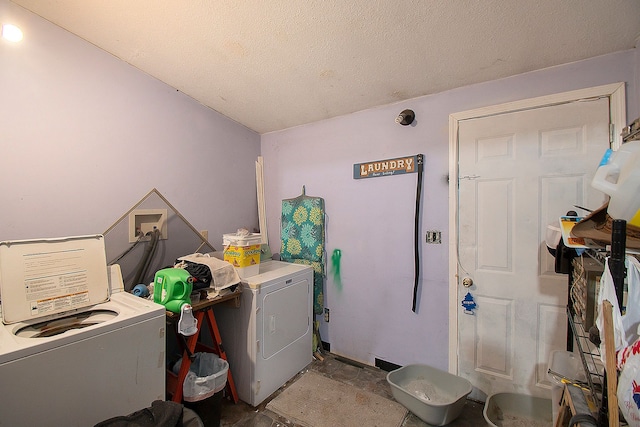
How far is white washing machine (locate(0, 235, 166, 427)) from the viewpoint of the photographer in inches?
42.3

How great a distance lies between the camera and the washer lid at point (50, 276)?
1.35 m

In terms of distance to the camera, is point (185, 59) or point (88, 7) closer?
point (88, 7)

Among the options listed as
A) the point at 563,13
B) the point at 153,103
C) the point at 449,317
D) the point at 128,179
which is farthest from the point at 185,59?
the point at 449,317

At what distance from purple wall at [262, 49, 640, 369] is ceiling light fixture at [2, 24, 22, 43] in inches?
77.4

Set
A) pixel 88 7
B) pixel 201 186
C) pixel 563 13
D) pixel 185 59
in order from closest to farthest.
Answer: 1. pixel 563 13
2. pixel 88 7
3. pixel 185 59
4. pixel 201 186

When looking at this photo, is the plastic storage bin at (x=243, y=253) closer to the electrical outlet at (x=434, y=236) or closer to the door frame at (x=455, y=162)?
the electrical outlet at (x=434, y=236)

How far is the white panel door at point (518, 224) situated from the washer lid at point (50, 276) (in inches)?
96.2

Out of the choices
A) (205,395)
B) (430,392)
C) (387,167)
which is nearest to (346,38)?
(387,167)

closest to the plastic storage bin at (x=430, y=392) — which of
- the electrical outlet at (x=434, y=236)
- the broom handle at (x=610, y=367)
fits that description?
the electrical outlet at (x=434, y=236)

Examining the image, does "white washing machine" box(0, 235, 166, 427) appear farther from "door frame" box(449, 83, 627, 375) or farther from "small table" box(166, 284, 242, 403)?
"door frame" box(449, 83, 627, 375)

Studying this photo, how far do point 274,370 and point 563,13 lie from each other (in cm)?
282

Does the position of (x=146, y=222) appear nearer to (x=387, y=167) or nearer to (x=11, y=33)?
(x=11, y=33)

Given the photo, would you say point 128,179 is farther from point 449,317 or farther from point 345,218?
point 449,317

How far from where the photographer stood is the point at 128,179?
2082mm
